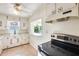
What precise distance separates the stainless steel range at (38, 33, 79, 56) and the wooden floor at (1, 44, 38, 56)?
0.11 meters

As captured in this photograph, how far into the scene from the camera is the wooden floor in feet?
3.44

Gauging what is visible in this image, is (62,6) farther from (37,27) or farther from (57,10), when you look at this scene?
(37,27)

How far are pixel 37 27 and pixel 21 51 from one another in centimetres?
37

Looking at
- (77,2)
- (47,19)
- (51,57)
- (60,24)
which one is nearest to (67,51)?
(51,57)

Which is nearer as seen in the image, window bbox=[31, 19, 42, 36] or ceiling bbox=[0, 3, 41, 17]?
ceiling bbox=[0, 3, 41, 17]

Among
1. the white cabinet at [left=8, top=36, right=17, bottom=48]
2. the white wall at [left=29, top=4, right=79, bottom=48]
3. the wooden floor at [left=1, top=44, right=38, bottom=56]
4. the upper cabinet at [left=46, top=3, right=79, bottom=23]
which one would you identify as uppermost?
the upper cabinet at [left=46, top=3, right=79, bottom=23]

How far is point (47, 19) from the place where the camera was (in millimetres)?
1129

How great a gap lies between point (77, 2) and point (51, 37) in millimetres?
537

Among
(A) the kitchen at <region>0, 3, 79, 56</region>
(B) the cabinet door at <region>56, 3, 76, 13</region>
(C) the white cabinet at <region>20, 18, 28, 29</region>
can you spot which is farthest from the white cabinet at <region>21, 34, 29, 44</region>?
(B) the cabinet door at <region>56, 3, 76, 13</region>

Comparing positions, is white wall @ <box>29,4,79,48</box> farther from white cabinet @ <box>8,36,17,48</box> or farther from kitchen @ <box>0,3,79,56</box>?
white cabinet @ <box>8,36,17,48</box>

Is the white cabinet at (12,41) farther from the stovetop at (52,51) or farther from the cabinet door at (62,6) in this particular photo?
the cabinet door at (62,6)

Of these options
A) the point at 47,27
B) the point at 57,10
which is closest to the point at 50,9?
the point at 57,10

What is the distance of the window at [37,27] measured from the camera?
114 cm

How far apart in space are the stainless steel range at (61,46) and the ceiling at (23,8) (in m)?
0.43
